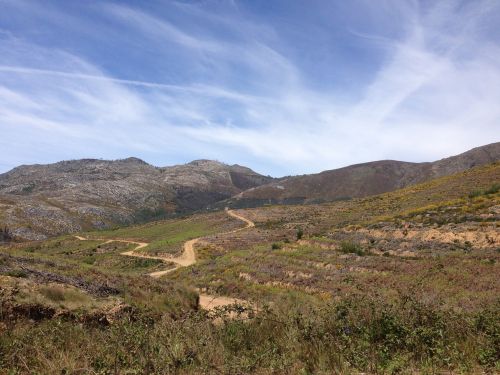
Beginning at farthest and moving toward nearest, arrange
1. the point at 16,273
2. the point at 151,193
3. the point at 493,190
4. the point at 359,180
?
the point at 151,193 < the point at 359,180 < the point at 493,190 < the point at 16,273

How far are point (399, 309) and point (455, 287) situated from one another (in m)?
13.6

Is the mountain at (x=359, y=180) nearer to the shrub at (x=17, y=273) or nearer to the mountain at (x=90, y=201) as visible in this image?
the mountain at (x=90, y=201)

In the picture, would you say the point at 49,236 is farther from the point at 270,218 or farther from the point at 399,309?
the point at 399,309

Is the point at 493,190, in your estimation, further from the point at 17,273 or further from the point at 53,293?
the point at 17,273

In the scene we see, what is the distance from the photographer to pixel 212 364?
17.3ft

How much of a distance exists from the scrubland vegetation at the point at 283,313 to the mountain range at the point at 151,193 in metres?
81.0

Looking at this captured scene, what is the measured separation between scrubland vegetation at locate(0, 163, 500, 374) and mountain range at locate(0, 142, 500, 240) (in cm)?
8102

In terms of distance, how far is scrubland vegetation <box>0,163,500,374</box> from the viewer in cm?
521

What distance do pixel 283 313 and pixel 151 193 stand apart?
161516 millimetres

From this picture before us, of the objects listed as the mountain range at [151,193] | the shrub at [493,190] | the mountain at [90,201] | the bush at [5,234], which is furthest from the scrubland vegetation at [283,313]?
the mountain range at [151,193]

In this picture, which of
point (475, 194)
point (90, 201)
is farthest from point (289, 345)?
point (90, 201)

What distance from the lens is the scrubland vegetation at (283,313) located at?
5.21 meters

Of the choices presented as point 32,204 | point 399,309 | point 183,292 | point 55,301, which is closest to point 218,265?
point 183,292

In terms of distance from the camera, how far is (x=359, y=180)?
6097 inches
